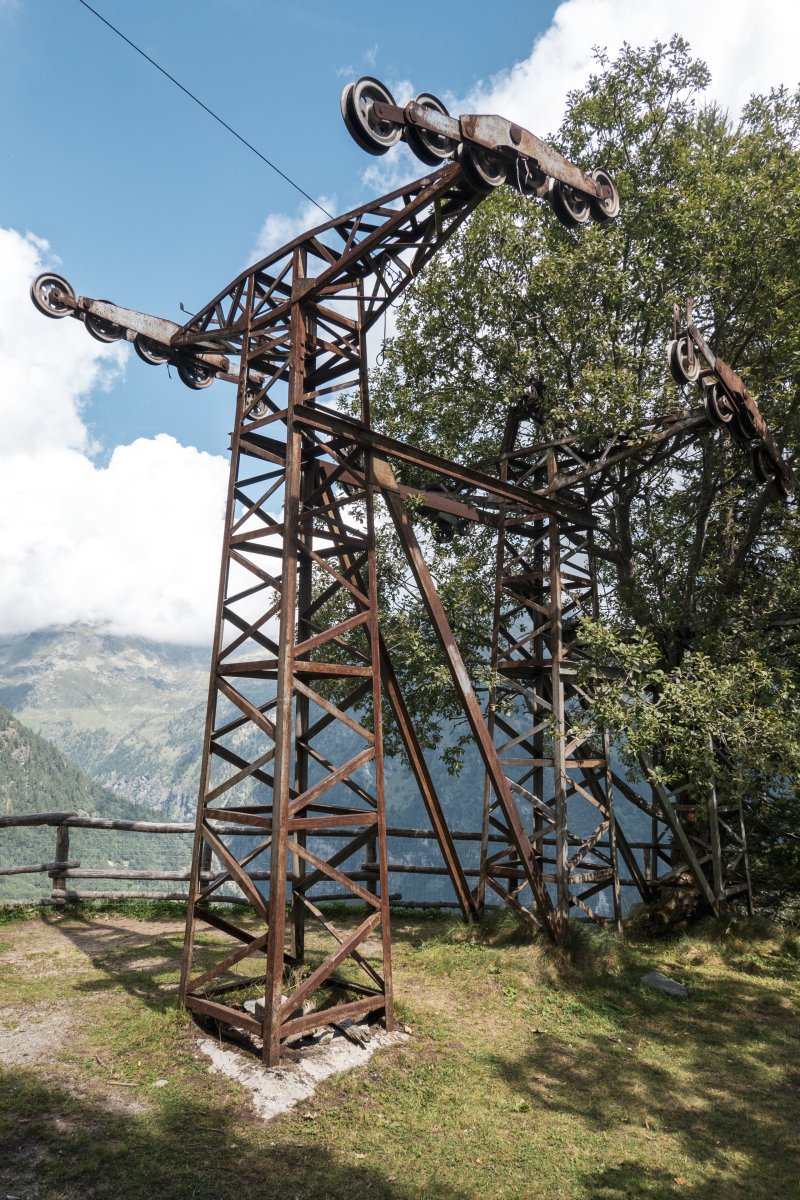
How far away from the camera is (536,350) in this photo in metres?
12.8

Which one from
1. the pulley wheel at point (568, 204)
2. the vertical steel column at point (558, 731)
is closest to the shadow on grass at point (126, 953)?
the vertical steel column at point (558, 731)

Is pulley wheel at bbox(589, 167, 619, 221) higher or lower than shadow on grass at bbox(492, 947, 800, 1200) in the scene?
higher

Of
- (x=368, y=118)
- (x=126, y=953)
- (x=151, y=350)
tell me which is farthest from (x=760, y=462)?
(x=126, y=953)

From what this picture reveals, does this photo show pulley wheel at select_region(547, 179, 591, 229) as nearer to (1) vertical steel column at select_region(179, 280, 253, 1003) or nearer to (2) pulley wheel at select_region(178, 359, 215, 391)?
(1) vertical steel column at select_region(179, 280, 253, 1003)

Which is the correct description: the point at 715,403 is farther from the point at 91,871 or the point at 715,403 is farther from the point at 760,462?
the point at 91,871

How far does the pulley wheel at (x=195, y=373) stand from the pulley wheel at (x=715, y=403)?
6682 millimetres

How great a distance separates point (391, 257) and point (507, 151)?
5.03 ft

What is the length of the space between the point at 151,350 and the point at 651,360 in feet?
26.8

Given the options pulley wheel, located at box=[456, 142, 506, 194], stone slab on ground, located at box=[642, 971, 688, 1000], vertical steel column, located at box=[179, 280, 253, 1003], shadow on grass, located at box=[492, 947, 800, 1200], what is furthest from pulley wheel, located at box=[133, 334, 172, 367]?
stone slab on ground, located at box=[642, 971, 688, 1000]

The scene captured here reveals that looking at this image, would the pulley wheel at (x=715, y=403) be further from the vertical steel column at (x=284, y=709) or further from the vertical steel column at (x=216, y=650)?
the vertical steel column at (x=216, y=650)

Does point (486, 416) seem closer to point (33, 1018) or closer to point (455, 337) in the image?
point (455, 337)

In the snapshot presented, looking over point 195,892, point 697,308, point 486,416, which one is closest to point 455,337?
point 486,416

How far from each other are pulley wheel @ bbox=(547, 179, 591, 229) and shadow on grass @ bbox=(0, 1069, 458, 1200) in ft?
29.3

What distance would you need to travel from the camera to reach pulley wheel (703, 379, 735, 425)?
9.02 m
